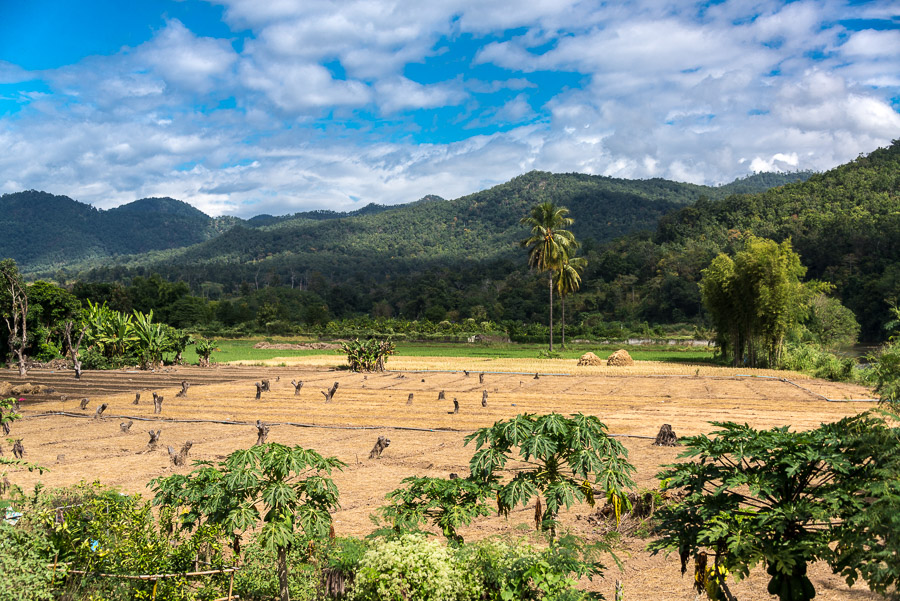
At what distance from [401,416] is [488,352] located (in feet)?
125

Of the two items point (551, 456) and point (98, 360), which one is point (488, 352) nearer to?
point (98, 360)

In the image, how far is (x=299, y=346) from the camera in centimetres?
6525

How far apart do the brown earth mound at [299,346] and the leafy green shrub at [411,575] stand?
2344 inches

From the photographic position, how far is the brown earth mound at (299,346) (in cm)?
6281

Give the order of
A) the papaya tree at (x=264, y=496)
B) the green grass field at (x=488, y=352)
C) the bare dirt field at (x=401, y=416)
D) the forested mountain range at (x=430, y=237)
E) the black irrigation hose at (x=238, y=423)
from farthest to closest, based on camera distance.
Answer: the forested mountain range at (x=430, y=237) < the green grass field at (x=488, y=352) < the black irrigation hose at (x=238, y=423) < the bare dirt field at (x=401, y=416) < the papaya tree at (x=264, y=496)

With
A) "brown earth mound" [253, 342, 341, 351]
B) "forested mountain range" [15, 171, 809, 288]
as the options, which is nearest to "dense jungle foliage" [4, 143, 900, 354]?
"forested mountain range" [15, 171, 809, 288]

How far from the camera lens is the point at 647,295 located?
89.5 m

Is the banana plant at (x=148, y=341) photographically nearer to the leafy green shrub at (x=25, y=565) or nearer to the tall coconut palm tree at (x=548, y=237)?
the tall coconut palm tree at (x=548, y=237)

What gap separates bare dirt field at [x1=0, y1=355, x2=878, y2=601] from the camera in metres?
9.03

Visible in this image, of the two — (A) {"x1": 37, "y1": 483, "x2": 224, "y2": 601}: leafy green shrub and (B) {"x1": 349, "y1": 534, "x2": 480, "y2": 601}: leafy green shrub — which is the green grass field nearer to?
(A) {"x1": 37, "y1": 483, "x2": 224, "y2": 601}: leafy green shrub

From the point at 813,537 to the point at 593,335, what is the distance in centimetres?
6776

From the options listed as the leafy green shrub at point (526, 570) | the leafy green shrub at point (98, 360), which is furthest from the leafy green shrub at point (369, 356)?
the leafy green shrub at point (526, 570)

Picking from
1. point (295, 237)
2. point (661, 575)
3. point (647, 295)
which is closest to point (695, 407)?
point (661, 575)

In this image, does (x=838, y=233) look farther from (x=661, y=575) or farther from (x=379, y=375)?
(x=661, y=575)
